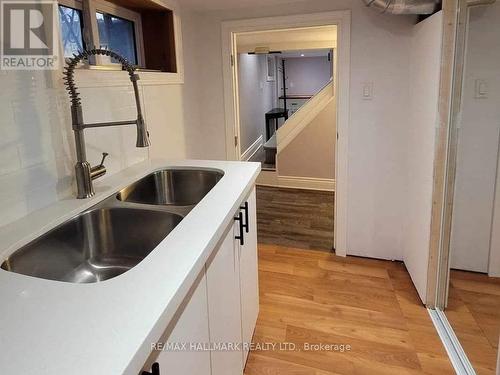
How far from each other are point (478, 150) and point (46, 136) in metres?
2.18

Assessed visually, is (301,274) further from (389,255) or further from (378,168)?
(378,168)

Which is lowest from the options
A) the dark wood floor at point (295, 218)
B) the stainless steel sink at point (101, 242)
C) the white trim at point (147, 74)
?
the dark wood floor at point (295, 218)

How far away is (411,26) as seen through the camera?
7.51 feet

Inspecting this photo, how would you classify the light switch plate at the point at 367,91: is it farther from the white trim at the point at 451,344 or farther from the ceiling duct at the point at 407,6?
the white trim at the point at 451,344

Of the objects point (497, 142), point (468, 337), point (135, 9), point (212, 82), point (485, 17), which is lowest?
point (468, 337)

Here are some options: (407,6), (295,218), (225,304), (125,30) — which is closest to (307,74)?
(295,218)

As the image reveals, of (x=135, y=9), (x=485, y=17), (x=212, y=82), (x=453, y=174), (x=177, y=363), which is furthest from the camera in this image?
(x=212, y=82)

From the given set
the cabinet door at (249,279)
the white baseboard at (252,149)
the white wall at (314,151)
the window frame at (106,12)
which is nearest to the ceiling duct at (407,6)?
the cabinet door at (249,279)

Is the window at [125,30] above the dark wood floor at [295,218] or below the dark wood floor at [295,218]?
above

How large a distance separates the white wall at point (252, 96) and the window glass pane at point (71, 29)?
12.6 ft

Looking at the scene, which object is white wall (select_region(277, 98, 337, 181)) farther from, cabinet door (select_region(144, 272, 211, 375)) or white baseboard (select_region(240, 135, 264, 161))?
cabinet door (select_region(144, 272, 211, 375))

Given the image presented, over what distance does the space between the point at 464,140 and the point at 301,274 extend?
1.36 metres

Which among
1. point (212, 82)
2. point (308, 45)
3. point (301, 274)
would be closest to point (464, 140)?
point (301, 274)

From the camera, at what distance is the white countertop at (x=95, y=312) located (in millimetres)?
561
